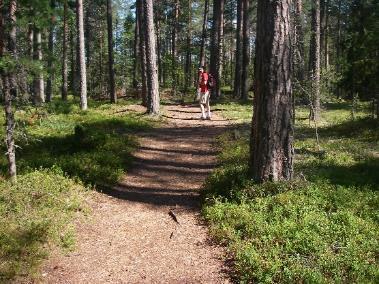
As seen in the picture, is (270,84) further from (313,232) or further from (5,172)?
(5,172)

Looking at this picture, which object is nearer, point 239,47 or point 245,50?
point 245,50

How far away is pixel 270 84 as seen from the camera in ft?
28.6

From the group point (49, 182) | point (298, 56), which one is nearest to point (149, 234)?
point (49, 182)

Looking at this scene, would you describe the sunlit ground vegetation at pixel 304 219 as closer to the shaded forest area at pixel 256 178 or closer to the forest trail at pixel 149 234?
the shaded forest area at pixel 256 178

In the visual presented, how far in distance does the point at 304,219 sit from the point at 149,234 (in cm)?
285

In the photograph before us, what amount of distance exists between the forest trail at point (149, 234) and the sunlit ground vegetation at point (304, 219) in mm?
427

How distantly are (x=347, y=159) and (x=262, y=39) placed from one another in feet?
14.9

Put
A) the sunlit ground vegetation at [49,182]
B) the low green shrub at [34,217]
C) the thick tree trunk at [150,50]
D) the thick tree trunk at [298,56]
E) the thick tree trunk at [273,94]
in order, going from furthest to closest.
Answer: the thick tree trunk at [150,50] → the thick tree trunk at [298,56] → the thick tree trunk at [273,94] → the sunlit ground vegetation at [49,182] → the low green shrub at [34,217]

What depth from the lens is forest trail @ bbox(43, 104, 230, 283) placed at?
6801 millimetres

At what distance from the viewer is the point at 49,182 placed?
31.1 feet

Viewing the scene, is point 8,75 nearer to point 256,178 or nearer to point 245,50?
point 256,178

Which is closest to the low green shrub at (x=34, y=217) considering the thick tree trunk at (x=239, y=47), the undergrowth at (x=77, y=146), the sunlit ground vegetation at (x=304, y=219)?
the undergrowth at (x=77, y=146)

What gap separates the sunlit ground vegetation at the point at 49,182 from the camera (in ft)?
22.9

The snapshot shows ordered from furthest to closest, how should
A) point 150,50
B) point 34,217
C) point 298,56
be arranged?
point 150,50 → point 298,56 → point 34,217
